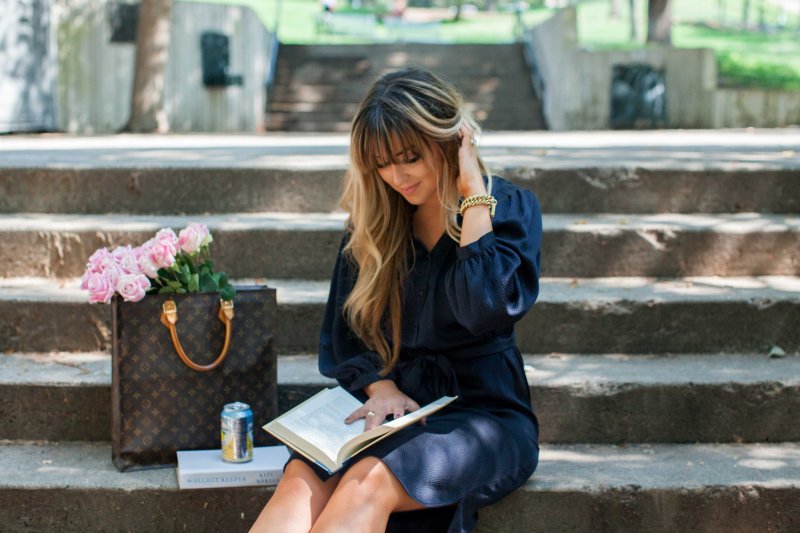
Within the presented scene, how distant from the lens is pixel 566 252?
449 centimetres

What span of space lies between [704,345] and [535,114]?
Result: 9.18 metres

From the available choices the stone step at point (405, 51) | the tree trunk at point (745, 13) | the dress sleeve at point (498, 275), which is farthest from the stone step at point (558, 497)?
the tree trunk at point (745, 13)

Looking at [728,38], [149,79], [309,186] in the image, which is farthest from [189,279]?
[728,38]

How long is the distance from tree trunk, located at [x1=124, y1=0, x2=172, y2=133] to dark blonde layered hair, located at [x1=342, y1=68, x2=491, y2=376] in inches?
320

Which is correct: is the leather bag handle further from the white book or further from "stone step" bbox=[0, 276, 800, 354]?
"stone step" bbox=[0, 276, 800, 354]

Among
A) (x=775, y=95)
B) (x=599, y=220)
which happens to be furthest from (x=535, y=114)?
(x=599, y=220)

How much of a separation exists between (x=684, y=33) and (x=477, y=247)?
20.6m

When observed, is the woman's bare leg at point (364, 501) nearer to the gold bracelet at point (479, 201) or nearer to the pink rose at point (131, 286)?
the gold bracelet at point (479, 201)

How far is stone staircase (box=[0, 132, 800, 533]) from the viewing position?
11.1ft

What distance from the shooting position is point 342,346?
3469mm

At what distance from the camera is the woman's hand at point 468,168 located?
3.15 meters

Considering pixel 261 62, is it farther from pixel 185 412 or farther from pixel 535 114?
pixel 185 412

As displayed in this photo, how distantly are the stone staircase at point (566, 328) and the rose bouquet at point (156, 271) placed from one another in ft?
1.76

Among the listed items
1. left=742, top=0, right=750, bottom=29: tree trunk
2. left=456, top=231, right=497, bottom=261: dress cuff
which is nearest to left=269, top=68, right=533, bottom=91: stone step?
left=456, top=231, right=497, bottom=261: dress cuff
